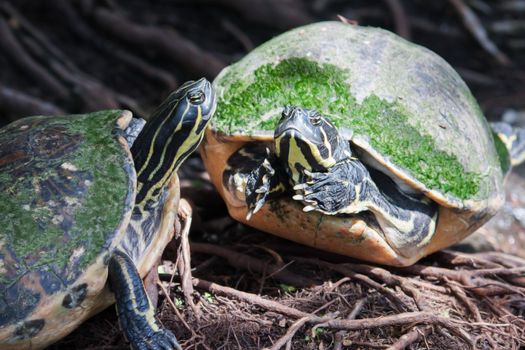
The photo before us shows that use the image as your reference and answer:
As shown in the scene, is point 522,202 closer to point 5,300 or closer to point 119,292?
point 119,292

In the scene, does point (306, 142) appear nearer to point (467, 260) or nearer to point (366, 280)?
point (366, 280)

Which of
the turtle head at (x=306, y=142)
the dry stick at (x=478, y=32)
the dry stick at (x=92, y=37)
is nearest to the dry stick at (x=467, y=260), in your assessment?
the turtle head at (x=306, y=142)

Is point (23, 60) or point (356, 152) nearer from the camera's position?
point (356, 152)

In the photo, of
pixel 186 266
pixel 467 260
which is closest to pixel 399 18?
pixel 467 260

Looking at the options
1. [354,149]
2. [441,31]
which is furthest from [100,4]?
[354,149]

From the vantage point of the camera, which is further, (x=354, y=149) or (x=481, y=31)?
(x=481, y=31)
